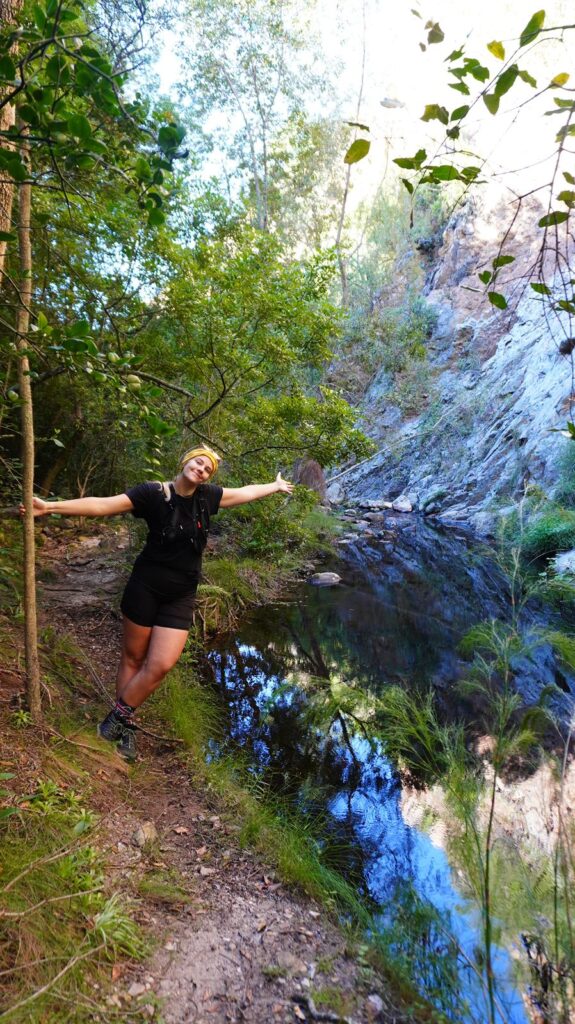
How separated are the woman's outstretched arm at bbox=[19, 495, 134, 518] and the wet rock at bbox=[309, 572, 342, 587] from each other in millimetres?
7948

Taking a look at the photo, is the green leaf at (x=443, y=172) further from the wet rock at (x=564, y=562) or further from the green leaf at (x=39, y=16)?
the wet rock at (x=564, y=562)

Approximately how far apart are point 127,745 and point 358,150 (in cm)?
359

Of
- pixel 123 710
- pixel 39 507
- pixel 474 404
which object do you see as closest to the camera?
pixel 39 507

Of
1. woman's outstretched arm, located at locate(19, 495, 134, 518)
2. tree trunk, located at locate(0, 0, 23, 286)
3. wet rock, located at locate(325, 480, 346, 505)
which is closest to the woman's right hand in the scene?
woman's outstretched arm, located at locate(19, 495, 134, 518)

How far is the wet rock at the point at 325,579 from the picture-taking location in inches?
439

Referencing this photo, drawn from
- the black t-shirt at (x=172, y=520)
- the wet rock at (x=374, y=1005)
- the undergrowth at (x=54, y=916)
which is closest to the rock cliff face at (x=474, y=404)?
the black t-shirt at (x=172, y=520)

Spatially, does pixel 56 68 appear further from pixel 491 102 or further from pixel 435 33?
pixel 491 102

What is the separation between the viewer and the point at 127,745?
3.72 m

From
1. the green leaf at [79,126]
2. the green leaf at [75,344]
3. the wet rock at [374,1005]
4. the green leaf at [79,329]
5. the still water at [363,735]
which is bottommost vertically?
the still water at [363,735]

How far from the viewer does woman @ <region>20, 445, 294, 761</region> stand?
3.46 meters

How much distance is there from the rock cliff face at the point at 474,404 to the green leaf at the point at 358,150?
15.9 m

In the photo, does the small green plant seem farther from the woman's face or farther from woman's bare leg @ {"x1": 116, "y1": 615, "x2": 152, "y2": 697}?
the woman's face

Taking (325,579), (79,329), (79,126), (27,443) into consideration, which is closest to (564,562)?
(325,579)

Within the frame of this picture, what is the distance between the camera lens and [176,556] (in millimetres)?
3527
